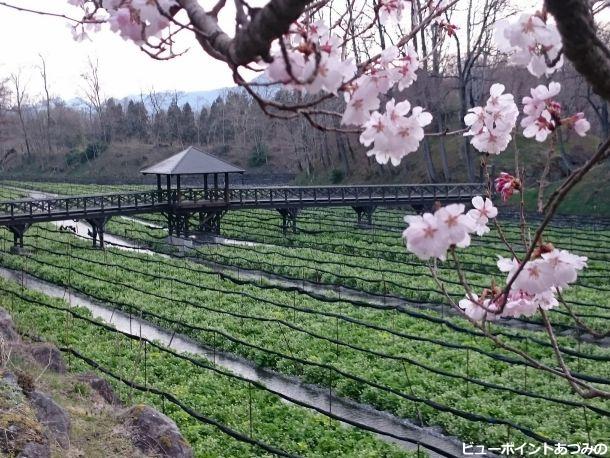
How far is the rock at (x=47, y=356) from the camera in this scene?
10.2 metres

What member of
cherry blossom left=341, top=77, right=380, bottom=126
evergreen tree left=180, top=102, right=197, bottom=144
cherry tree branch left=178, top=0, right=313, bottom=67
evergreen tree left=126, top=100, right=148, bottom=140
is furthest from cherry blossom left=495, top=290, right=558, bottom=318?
evergreen tree left=126, top=100, right=148, bottom=140

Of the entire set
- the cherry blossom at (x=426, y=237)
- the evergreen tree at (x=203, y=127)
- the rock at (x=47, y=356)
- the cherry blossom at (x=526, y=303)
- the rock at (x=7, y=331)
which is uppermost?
the evergreen tree at (x=203, y=127)

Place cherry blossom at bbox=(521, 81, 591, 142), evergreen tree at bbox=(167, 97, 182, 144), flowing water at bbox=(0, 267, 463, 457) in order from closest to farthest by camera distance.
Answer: cherry blossom at bbox=(521, 81, 591, 142)
flowing water at bbox=(0, 267, 463, 457)
evergreen tree at bbox=(167, 97, 182, 144)

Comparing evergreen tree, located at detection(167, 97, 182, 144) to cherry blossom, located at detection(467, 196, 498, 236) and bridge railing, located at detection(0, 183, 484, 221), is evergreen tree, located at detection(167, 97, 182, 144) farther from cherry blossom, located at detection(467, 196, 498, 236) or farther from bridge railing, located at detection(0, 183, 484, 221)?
cherry blossom, located at detection(467, 196, 498, 236)

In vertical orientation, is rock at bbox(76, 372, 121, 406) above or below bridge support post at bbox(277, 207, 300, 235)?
below

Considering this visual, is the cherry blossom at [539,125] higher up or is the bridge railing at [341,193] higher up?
the cherry blossom at [539,125]

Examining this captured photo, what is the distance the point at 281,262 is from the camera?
22062 millimetres

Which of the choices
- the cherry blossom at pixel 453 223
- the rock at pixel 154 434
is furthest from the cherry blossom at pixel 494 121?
the rock at pixel 154 434

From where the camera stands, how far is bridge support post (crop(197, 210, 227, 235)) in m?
28.6

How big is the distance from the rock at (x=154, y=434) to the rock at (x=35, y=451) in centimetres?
149

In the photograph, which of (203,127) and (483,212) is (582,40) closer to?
(483,212)

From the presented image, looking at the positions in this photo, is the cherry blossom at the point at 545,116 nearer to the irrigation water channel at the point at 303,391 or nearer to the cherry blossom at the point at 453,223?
the cherry blossom at the point at 453,223

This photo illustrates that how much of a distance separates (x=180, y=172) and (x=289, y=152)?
37417 millimetres

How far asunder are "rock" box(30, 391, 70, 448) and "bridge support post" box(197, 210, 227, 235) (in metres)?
21.0
